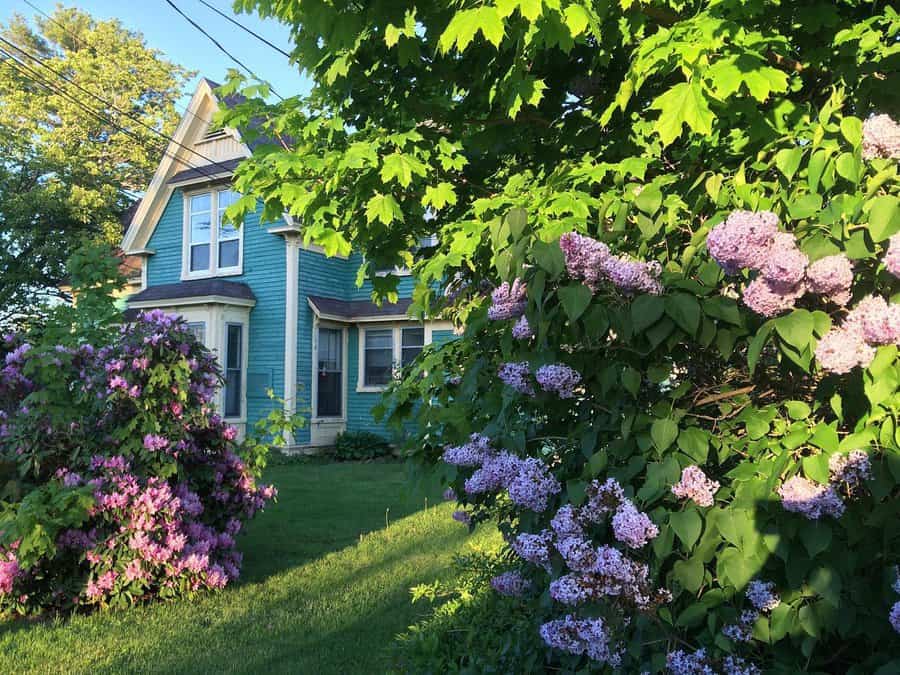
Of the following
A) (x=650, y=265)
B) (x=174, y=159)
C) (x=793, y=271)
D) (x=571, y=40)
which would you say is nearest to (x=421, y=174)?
(x=571, y=40)

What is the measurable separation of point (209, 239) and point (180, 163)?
2.15 metres

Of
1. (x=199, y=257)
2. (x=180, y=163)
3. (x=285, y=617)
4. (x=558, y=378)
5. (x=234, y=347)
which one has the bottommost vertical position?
(x=285, y=617)

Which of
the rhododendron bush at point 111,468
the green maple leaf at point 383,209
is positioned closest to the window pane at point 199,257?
the rhododendron bush at point 111,468

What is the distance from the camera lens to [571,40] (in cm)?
263

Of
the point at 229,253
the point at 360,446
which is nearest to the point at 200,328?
the point at 229,253

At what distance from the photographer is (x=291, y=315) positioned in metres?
16.2

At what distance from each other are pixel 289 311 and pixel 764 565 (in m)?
15.0

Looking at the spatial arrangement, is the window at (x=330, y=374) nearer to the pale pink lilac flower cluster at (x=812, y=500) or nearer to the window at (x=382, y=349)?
the window at (x=382, y=349)

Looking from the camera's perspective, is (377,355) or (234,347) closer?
(234,347)

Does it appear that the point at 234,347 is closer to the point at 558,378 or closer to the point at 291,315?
the point at 291,315

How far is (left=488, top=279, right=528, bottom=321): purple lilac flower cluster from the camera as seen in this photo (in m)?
2.16

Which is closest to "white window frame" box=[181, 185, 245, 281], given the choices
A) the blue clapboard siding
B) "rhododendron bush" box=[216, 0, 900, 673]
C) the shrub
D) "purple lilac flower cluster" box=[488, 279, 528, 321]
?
the blue clapboard siding

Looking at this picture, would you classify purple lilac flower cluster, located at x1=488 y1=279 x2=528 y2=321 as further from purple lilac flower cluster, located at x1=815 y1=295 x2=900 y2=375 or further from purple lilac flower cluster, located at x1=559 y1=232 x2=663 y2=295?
purple lilac flower cluster, located at x1=815 y1=295 x2=900 y2=375

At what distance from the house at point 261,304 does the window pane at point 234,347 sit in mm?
25
